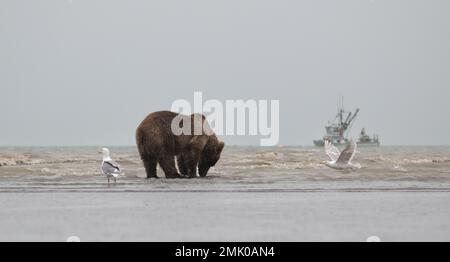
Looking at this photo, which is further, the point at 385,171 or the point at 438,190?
the point at 385,171

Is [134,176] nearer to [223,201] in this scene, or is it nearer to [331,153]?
[331,153]

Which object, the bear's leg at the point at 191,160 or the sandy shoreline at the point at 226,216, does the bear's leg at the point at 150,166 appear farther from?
the sandy shoreline at the point at 226,216

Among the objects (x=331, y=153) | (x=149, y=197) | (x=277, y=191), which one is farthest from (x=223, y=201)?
(x=331, y=153)

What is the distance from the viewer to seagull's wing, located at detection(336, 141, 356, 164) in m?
28.1

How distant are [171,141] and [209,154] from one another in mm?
2191

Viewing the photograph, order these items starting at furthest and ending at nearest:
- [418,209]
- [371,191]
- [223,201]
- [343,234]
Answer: [371,191] → [223,201] → [418,209] → [343,234]

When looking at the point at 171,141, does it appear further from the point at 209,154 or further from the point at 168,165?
the point at 209,154

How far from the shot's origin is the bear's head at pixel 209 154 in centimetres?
2984

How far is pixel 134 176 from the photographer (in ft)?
100

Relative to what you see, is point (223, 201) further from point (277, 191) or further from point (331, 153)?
point (331, 153)

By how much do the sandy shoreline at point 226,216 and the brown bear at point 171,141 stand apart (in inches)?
244

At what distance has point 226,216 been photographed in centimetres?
1623
